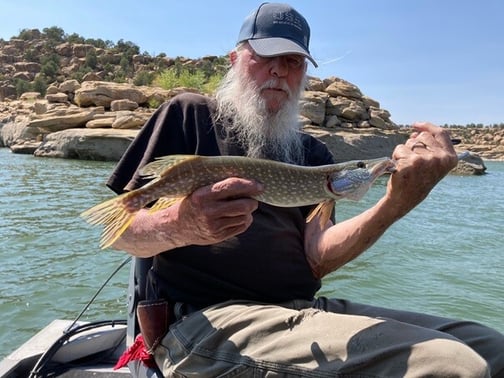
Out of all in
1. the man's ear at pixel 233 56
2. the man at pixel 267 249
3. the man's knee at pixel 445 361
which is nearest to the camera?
the man's knee at pixel 445 361

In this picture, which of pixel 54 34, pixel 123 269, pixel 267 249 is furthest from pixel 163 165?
pixel 54 34

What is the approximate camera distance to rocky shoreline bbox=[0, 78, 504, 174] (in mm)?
24078

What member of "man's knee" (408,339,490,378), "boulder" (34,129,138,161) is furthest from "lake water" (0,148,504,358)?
"boulder" (34,129,138,161)

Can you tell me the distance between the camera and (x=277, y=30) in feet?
8.54

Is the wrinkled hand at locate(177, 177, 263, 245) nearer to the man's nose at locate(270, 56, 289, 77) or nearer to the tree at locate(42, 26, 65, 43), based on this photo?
the man's nose at locate(270, 56, 289, 77)

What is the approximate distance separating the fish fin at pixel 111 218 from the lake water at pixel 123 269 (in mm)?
2781

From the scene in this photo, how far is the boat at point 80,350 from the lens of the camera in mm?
2314

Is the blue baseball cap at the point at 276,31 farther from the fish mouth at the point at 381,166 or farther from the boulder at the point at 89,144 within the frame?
the boulder at the point at 89,144

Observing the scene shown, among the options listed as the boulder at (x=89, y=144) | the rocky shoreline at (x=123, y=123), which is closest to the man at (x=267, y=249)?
the rocky shoreline at (x=123, y=123)

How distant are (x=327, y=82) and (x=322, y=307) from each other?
31.4 metres

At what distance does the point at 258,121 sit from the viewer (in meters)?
2.62

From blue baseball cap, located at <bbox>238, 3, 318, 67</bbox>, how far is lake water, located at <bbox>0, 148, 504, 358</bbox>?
3.27 m

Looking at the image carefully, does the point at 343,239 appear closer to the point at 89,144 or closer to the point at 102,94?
the point at 89,144

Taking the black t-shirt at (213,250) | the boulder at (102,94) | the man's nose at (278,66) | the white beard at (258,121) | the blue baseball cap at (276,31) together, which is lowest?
the black t-shirt at (213,250)
